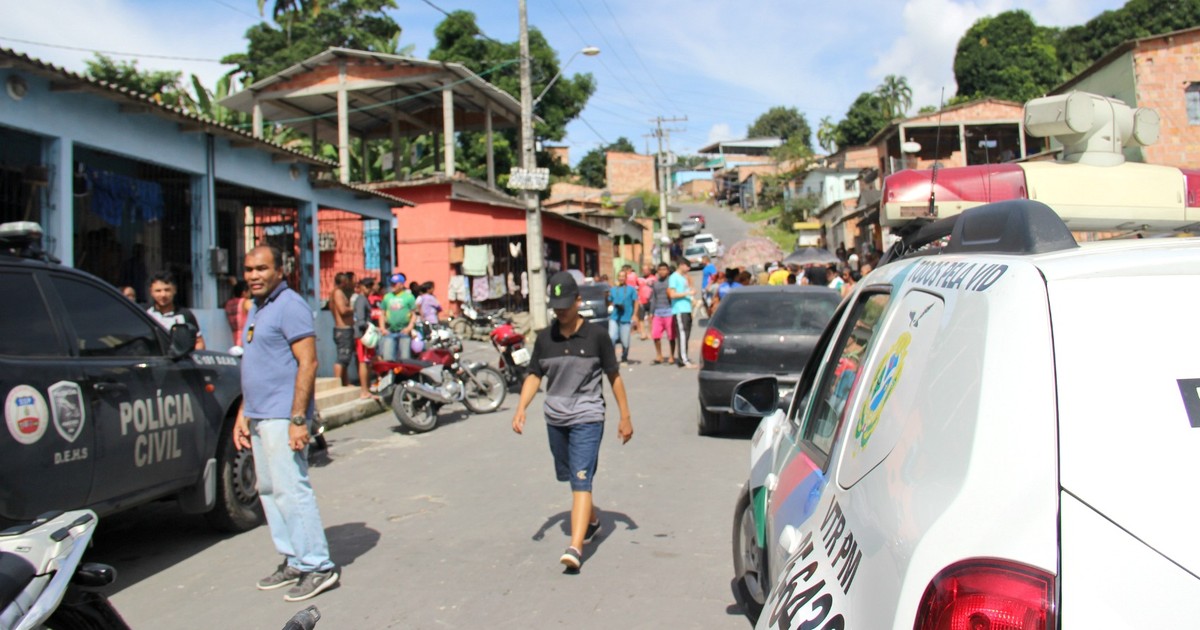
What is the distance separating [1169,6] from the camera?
171 ft

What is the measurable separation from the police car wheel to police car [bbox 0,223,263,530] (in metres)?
3.43

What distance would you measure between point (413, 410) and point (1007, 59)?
56.9 metres

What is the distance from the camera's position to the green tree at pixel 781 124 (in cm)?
10944

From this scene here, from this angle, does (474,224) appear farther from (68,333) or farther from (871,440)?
(871,440)

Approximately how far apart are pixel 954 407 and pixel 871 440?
0.42m

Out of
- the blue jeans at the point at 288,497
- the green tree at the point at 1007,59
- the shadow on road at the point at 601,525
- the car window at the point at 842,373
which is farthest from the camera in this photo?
the green tree at the point at 1007,59

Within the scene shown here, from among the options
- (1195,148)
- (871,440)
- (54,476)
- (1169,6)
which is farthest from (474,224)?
(1169,6)

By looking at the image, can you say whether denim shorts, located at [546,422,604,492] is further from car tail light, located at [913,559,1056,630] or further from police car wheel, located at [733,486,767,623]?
car tail light, located at [913,559,1056,630]

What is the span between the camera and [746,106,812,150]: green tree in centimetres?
10944

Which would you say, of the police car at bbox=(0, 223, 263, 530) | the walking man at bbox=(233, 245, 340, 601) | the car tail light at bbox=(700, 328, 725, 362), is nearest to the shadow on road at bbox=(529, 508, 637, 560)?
the walking man at bbox=(233, 245, 340, 601)

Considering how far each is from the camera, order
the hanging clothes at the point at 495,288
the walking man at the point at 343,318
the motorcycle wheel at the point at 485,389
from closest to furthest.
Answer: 1. the motorcycle wheel at the point at 485,389
2. the walking man at the point at 343,318
3. the hanging clothes at the point at 495,288

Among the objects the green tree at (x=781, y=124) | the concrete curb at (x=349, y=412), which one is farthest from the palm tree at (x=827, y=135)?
the concrete curb at (x=349, y=412)

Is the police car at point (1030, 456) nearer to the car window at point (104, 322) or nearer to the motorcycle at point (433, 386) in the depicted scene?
the car window at point (104, 322)

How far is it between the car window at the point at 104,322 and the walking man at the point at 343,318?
258 inches
